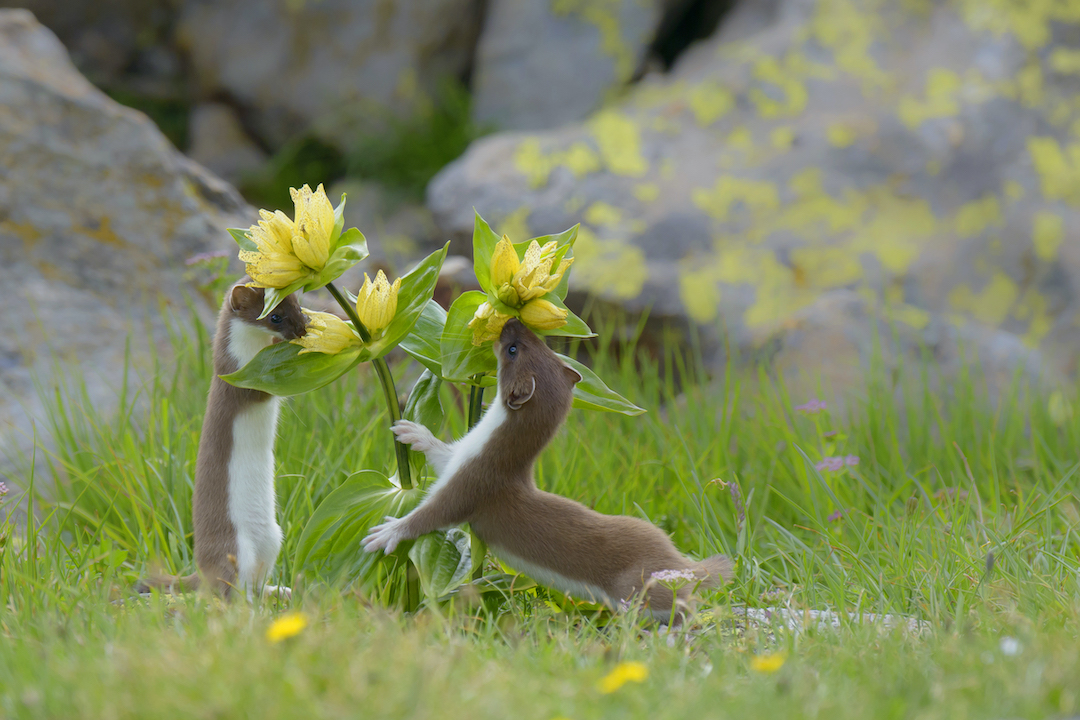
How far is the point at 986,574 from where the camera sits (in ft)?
7.19

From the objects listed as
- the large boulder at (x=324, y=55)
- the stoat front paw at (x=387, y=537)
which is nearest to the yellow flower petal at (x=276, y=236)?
the stoat front paw at (x=387, y=537)

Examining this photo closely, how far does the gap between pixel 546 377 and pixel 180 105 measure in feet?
19.3

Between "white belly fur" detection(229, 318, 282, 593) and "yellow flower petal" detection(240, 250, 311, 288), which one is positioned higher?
"yellow flower petal" detection(240, 250, 311, 288)

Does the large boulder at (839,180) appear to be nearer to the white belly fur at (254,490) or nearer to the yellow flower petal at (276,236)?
the white belly fur at (254,490)

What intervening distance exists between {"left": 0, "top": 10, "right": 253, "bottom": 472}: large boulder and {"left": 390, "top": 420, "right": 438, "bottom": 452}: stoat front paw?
2.16 m

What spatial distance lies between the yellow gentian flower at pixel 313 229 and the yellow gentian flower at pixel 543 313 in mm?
477

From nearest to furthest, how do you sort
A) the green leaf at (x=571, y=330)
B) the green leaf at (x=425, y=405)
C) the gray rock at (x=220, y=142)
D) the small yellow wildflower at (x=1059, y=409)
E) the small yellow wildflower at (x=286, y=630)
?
the small yellow wildflower at (x=286, y=630)
the green leaf at (x=571, y=330)
the green leaf at (x=425, y=405)
the small yellow wildflower at (x=1059, y=409)
the gray rock at (x=220, y=142)

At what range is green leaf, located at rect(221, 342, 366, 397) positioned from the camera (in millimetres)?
2057

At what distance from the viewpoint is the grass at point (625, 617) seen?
140cm

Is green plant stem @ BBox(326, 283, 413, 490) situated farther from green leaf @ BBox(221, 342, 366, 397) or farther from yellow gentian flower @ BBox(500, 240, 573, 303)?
yellow gentian flower @ BBox(500, 240, 573, 303)

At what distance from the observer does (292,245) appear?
1.95 m

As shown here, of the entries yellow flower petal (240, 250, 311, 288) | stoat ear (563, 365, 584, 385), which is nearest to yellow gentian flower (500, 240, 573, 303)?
stoat ear (563, 365, 584, 385)

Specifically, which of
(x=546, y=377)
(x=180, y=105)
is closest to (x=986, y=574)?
(x=546, y=377)

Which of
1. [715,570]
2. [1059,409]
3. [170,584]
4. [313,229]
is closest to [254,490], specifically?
[170,584]
